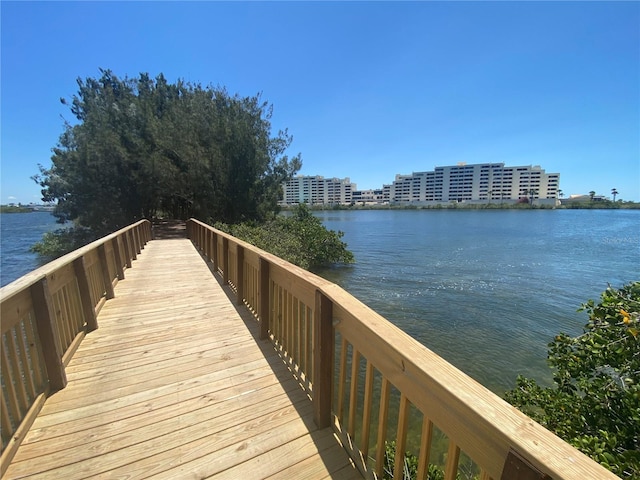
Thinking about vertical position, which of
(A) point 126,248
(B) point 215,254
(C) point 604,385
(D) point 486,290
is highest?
(A) point 126,248

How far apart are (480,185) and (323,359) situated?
408ft

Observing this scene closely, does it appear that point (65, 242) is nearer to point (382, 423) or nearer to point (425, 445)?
point (382, 423)

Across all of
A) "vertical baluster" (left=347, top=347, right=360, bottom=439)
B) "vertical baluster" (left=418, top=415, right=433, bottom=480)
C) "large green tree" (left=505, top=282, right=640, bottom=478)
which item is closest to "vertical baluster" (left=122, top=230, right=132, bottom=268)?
"vertical baluster" (left=347, top=347, right=360, bottom=439)

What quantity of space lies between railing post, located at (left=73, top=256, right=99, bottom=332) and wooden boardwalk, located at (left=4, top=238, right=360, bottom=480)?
0.15m

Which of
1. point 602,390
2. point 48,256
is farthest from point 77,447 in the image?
point 48,256

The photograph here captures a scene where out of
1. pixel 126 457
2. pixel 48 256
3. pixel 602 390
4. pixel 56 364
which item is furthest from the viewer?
pixel 48 256

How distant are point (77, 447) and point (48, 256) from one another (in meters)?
25.7

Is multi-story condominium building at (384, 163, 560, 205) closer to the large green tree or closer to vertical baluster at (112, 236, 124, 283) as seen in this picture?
the large green tree

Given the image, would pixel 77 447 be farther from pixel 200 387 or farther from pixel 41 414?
pixel 200 387

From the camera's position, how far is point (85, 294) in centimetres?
345

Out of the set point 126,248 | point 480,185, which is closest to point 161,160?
point 126,248

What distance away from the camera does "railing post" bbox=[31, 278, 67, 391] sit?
2236mm

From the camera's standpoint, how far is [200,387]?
2498 millimetres

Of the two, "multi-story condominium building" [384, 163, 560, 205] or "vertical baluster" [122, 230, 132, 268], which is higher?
"multi-story condominium building" [384, 163, 560, 205]
